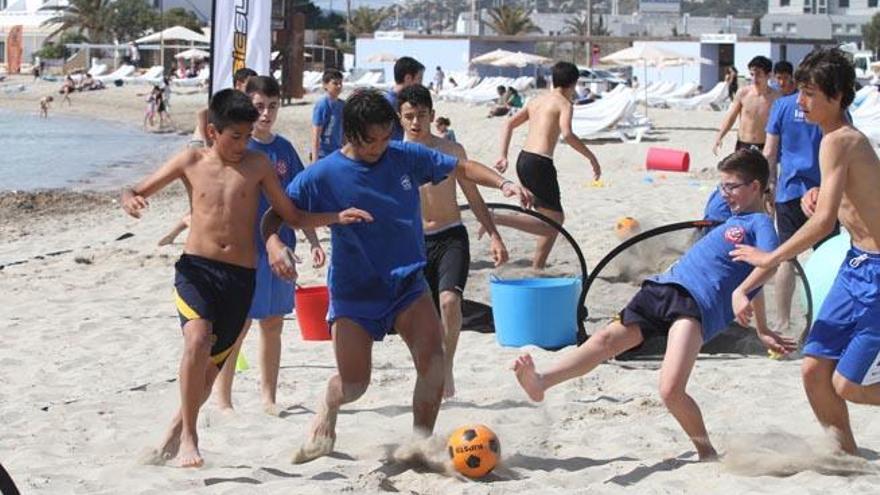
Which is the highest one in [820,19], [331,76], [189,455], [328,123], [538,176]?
[820,19]

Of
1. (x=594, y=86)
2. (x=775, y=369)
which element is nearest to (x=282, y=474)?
(x=775, y=369)

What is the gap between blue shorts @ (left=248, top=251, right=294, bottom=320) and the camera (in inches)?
265

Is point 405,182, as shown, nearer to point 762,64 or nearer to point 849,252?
point 849,252

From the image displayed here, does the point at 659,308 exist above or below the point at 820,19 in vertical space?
below

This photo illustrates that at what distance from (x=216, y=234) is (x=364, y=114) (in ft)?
2.77

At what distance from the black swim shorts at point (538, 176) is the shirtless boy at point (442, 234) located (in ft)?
10.0

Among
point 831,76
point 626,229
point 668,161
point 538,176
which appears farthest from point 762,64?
point 668,161

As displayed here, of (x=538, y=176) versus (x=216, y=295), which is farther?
(x=538, y=176)

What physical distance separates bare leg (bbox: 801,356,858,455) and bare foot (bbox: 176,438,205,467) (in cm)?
253

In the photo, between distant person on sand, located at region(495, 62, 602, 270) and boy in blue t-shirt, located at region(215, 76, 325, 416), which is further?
distant person on sand, located at region(495, 62, 602, 270)

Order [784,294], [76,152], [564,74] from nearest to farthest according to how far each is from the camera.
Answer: [784,294] → [564,74] → [76,152]

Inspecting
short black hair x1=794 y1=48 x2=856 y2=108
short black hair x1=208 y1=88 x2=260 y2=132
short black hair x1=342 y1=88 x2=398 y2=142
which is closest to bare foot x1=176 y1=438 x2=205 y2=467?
short black hair x1=208 y1=88 x2=260 y2=132

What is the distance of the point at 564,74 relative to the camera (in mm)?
10148

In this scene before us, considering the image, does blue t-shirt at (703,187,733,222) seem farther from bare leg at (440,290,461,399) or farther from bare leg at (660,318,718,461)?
bare leg at (660,318,718,461)
